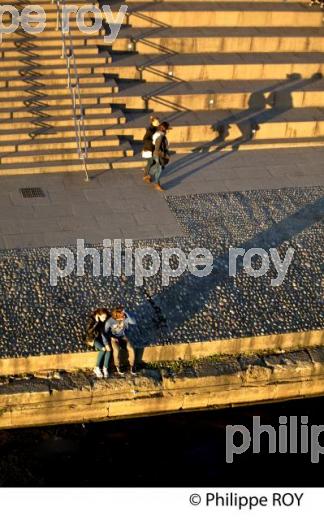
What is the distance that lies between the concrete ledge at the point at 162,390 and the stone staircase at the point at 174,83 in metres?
5.02

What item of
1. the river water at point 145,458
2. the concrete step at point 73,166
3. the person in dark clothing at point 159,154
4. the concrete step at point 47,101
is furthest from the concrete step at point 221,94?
the river water at point 145,458

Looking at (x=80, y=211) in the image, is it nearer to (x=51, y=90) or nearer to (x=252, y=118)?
(x=51, y=90)

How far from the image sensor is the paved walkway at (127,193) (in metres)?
→ 14.9

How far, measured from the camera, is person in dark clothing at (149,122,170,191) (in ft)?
51.4

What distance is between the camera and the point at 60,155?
1677cm

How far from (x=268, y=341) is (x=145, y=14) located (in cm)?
848

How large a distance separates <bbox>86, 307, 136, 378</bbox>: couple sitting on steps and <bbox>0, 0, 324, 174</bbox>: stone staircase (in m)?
4.72

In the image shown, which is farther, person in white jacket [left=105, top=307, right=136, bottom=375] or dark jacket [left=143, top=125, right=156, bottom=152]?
dark jacket [left=143, top=125, right=156, bottom=152]

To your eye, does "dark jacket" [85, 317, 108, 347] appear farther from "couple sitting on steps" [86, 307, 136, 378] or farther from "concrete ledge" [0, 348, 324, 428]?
"concrete ledge" [0, 348, 324, 428]

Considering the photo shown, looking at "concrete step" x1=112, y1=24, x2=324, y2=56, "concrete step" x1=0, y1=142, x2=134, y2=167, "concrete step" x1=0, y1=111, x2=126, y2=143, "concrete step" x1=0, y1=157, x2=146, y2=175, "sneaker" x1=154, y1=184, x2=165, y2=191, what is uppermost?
"concrete step" x1=112, y1=24, x2=324, y2=56

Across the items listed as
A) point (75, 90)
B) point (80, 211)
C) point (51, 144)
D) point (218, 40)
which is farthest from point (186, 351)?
point (218, 40)

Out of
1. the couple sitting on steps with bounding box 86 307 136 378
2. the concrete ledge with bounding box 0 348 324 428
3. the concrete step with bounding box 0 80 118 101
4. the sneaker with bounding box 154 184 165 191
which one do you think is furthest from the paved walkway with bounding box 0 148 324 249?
the concrete ledge with bounding box 0 348 324 428

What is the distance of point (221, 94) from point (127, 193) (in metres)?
3.47

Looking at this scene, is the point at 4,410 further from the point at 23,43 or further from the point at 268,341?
the point at 23,43
